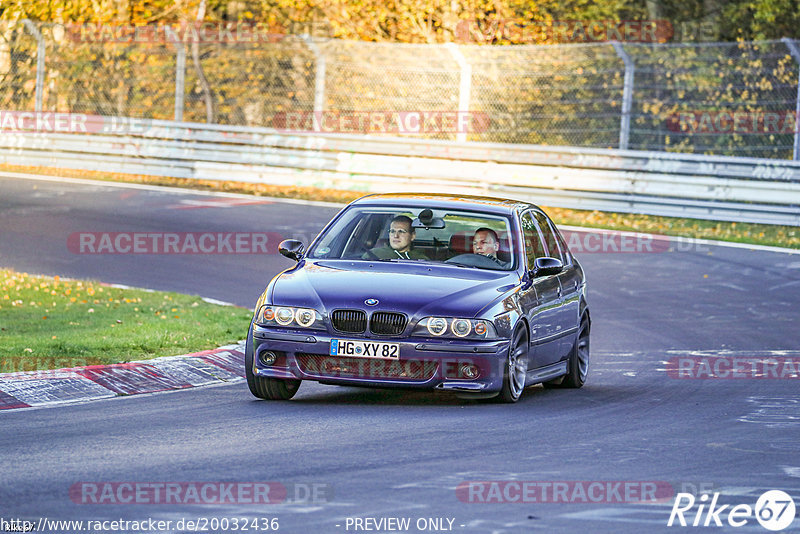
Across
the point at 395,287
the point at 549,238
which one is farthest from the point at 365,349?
the point at 549,238

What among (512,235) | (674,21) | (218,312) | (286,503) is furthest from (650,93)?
(286,503)

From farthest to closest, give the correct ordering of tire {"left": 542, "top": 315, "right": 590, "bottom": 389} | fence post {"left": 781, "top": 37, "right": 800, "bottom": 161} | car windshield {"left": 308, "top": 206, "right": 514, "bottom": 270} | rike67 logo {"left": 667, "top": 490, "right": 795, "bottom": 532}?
fence post {"left": 781, "top": 37, "right": 800, "bottom": 161}
tire {"left": 542, "top": 315, "right": 590, "bottom": 389}
car windshield {"left": 308, "top": 206, "right": 514, "bottom": 270}
rike67 logo {"left": 667, "top": 490, "right": 795, "bottom": 532}

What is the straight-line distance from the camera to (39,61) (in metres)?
29.1

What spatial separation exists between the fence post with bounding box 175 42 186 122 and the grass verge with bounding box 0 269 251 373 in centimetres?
1140

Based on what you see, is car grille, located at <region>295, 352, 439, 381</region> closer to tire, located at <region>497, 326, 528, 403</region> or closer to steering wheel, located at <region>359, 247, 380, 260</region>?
tire, located at <region>497, 326, 528, 403</region>

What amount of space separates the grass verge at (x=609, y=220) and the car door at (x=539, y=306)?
10.9 meters

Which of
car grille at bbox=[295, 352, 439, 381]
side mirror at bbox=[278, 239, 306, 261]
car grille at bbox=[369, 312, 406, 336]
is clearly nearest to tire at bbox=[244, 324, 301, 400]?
car grille at bbox=[295, 352, 439, 381]

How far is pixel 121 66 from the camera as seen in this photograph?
29969 mm

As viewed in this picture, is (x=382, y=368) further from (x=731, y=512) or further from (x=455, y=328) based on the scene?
(x=731, y=512)

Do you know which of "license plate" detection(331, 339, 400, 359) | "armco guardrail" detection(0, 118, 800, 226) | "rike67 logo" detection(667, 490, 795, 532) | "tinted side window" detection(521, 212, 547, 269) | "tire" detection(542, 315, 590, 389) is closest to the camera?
"rike67 logo" detection(667, 490, 795, 532)

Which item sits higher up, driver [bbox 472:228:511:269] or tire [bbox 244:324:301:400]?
driver [bbox 472:228:511:269]

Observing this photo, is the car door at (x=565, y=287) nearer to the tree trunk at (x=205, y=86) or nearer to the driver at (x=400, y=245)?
the driver at (x=400, y=245)

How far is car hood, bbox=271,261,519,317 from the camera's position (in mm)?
9867

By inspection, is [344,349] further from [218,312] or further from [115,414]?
[218,312]
